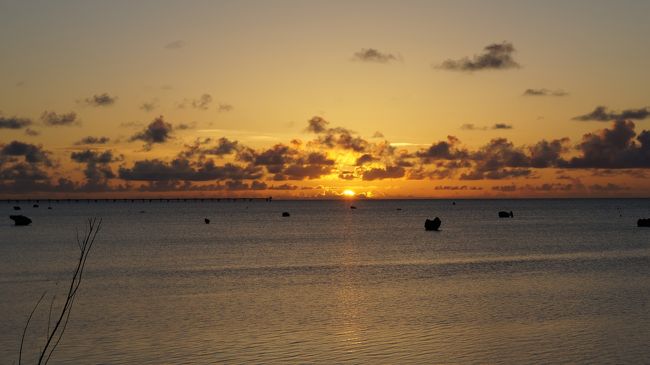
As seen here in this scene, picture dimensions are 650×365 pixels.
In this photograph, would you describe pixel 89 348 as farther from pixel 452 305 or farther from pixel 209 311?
pixel 452 305

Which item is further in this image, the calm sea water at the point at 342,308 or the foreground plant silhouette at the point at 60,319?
the calm sea water at the point at 342,308

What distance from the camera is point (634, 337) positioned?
1332 inches

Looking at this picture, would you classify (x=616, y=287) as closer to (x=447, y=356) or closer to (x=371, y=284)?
(x=371, y=284)

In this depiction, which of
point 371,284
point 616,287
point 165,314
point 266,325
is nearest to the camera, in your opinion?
point 266,325

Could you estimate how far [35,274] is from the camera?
64312 mm

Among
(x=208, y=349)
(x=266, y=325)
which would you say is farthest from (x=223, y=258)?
(x=208, y=349)

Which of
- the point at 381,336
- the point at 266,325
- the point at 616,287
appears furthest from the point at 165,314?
the point at 616,287

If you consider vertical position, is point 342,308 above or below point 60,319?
below

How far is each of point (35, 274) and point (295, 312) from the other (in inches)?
1306

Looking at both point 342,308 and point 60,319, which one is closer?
point 60,319

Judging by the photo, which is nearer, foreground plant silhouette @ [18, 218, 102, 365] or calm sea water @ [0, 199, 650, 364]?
foreground plant silhouette @ [18, 218, 102, 365]

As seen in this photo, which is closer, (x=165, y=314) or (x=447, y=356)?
(x=447, y=356)

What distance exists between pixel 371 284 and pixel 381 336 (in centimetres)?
2165

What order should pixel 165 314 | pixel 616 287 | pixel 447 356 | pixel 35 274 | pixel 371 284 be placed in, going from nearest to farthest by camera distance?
pixel 447 356
pixel 165 314
pixel 616 287
pixel 371 284
pixel 35 274
